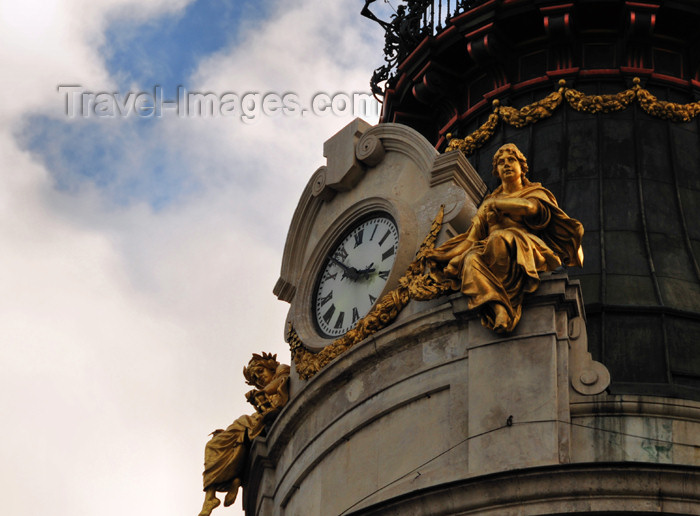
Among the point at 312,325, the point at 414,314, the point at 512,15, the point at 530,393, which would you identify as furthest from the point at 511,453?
the point at 512,15

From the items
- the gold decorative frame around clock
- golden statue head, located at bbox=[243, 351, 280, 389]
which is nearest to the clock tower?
the gold decorative frame around clock

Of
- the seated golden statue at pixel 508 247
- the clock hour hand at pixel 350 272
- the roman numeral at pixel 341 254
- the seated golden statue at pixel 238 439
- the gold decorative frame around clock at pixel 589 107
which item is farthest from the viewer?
the gold decorative frame around clock at pixel 589 107

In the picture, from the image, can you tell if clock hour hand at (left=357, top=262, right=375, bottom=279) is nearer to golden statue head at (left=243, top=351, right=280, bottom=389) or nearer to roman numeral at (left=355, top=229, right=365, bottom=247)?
roman numeral at (left=355, top=229, right=365, bottom=247)

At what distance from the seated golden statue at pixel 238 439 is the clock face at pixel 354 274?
140 centimetres

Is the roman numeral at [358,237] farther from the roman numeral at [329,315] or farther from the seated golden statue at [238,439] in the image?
the seated golden statue at [238,439]

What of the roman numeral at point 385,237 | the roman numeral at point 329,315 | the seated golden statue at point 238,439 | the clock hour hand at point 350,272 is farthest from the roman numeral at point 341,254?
the seated golden statue at point 238,439

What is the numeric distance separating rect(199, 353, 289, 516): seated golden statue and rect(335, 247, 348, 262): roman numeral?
2.22 metres

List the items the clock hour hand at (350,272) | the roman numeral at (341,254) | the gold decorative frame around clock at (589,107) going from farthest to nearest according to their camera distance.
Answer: the gold decorative frame around clock at (589,107) → the roman numeral at (341,254) → the clock hour hand at (350,272)

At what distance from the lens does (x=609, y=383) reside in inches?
1252

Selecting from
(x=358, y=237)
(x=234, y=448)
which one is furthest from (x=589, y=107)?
(x=234, y=448)

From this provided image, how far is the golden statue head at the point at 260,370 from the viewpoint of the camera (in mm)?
37375

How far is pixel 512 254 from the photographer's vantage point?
32.3 metres

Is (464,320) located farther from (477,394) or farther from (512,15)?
(512,15)

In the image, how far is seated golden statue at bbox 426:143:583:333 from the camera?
→ 32125 mm
